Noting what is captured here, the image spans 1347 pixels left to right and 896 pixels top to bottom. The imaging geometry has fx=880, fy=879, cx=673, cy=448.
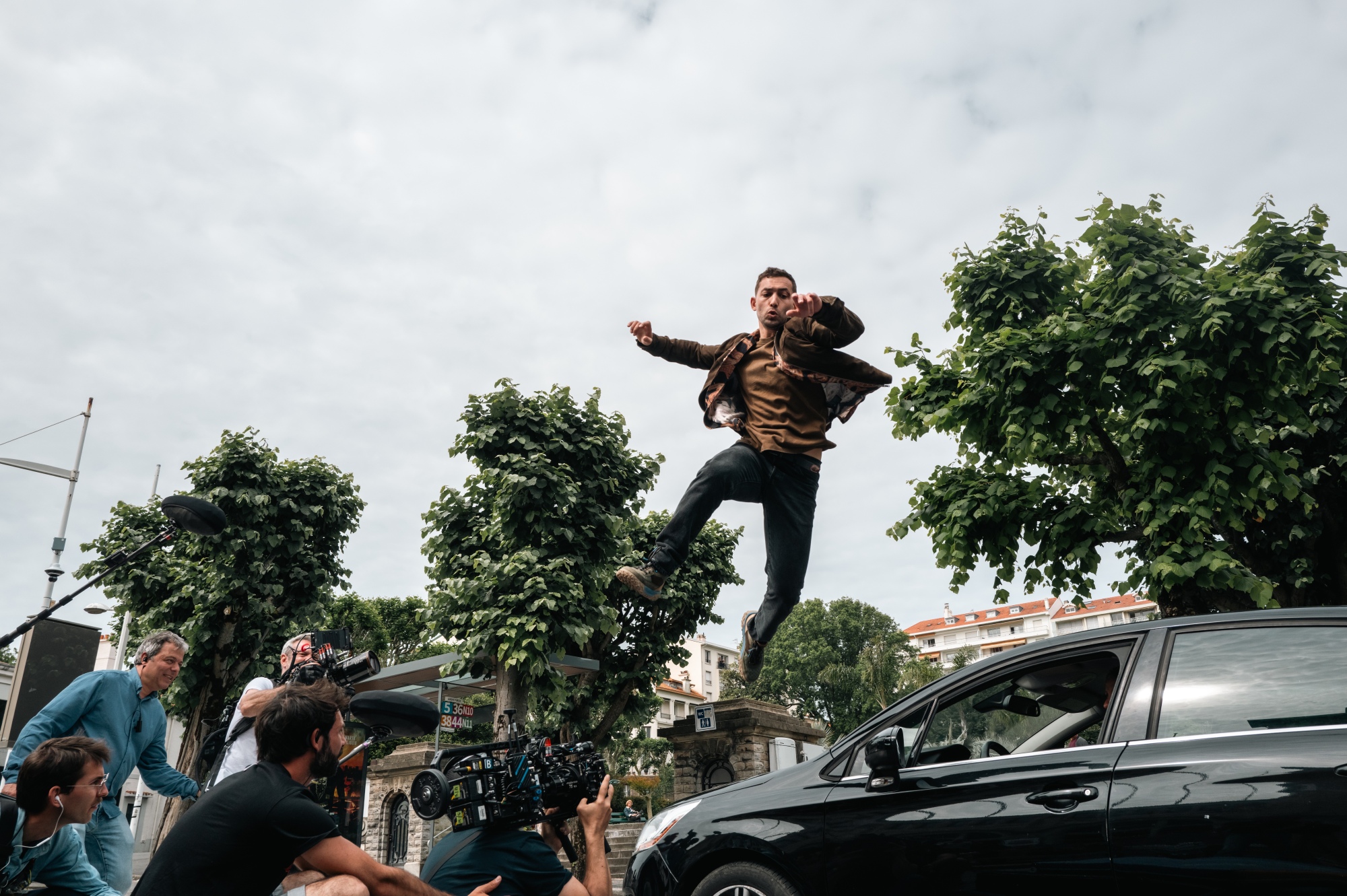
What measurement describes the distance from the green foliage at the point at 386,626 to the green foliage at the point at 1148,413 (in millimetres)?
35955

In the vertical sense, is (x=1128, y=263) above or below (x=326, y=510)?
above

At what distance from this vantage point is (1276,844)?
2.86 metres

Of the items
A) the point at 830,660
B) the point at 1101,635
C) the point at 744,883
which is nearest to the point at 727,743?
the point at 744,883

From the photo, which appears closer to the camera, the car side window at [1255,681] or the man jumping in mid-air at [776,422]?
the car side window at [1255,681]

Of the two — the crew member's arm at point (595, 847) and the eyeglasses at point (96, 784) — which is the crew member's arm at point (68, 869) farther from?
the crew member's arm at point (595, 847)

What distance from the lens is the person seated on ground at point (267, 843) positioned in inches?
120

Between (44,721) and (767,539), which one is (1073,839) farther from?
(44,721)

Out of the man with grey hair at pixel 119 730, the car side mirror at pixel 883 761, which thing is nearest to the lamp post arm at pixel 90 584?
the man with grey hair at pixel 119 730

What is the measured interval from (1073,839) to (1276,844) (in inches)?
25.0

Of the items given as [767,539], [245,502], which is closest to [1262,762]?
[767,539]

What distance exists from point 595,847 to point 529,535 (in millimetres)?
12265

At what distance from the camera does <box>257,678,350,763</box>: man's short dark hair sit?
10.8ft

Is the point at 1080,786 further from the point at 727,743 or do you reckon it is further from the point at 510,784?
the point at 727,743

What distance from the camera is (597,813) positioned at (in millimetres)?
3459
